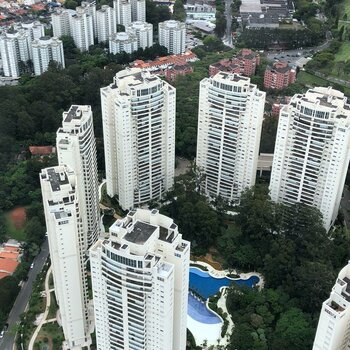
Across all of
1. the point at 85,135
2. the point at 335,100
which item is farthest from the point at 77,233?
the point at 335,100

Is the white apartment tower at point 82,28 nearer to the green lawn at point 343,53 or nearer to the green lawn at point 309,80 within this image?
the green lawn at point 309,80

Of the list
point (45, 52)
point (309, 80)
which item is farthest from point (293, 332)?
point (45, 52)

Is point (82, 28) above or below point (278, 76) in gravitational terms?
above

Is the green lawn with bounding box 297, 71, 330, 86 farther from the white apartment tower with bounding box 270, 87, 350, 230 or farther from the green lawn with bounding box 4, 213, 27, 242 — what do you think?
the green lawn with bounding box 4, 213, 27, 242

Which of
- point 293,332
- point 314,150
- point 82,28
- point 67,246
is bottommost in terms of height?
A: point 293,332

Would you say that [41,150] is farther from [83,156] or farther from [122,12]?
[122,12]

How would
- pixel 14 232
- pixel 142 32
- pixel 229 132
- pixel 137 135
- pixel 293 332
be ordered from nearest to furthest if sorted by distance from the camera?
pixel 293 332 < pixel 137 135 < pixel 229 132 < pixel 14 232 < pixel 142 32

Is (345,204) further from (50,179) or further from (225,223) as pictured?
(50,179)
